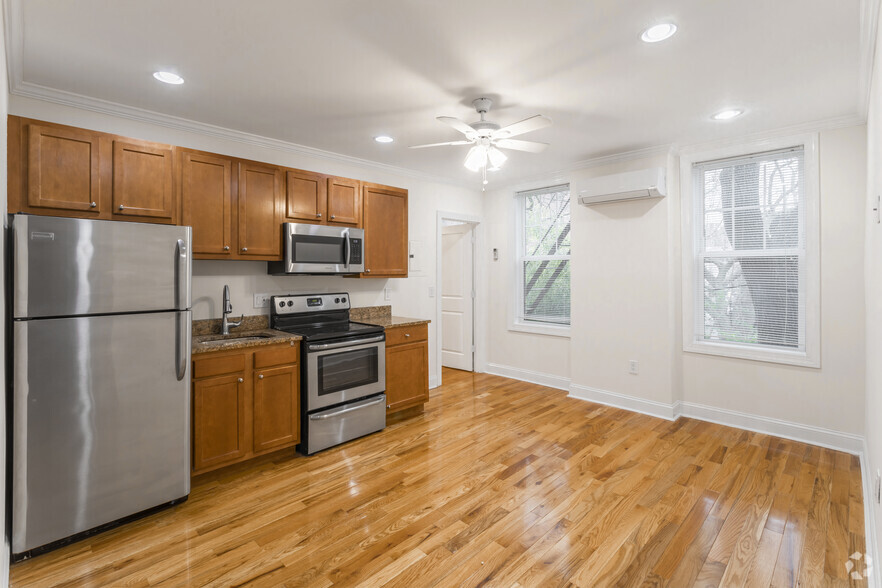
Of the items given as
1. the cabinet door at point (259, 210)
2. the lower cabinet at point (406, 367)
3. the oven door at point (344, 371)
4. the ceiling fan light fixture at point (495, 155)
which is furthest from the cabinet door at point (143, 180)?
the ceiling fan light fixture at point (495, 155)

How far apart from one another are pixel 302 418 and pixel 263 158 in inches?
86.3

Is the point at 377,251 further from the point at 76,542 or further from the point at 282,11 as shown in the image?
the point at 76,542

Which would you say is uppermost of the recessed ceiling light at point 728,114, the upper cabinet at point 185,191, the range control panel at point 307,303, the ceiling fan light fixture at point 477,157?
the recessed ceiling light at point 728,114

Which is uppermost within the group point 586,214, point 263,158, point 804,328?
point 263,158

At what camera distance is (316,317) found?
3.88m

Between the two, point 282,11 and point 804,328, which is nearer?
point 282,11

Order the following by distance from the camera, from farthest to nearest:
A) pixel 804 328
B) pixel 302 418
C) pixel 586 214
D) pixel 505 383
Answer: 1. pixel 505 383
2. pixel 586 214
3. pixel 804 328
4. pixel 302 418

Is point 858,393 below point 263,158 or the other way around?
below

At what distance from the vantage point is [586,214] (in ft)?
14.7

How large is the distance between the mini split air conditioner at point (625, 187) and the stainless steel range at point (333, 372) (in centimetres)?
246

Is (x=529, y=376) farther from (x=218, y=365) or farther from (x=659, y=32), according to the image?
(x=659, y=32)

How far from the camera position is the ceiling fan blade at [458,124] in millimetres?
2552

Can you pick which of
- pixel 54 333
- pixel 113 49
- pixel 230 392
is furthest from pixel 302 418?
pixel 113 49

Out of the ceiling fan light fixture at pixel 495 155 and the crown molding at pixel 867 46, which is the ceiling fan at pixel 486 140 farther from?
the crown molding at pixel 867 46
